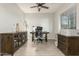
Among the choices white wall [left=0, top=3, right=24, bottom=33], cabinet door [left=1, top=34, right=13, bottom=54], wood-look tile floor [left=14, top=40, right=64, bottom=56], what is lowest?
wood-look tile floor [left=14, top=40, right=64, bottom=56]

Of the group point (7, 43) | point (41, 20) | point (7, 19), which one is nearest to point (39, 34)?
point (41, 20)

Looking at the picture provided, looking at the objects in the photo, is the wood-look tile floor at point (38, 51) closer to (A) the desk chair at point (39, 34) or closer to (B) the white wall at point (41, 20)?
(A) the desk chair at point (39, 34)

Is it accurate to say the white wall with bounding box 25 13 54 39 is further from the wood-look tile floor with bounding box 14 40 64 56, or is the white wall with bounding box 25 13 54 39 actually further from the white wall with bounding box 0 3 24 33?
the wood-look tile floor with bounding box 14 40 64 56

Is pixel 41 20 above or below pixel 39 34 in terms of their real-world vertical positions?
above

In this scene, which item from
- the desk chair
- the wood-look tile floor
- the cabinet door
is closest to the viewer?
the wood-look tile floor

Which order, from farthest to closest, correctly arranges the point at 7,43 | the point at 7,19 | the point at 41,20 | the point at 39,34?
the point at 41,20 → the point at 39,34 → the point at 7,19 → the point at 7,43

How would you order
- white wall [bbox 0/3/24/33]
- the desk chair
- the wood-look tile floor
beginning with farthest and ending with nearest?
the desk chair → white wall [bbox 0/3/24/33] → the wood-look tile floor

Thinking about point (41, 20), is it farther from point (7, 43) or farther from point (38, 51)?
point (7, 43)

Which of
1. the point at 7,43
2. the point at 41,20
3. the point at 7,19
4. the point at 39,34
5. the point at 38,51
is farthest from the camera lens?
the point at 41,20

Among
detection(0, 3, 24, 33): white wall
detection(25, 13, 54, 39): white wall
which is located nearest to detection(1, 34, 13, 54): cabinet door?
detection(0, 3, 24, 33): white wall

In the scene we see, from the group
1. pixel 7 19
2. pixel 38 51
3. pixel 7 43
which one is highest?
pixel 7 19

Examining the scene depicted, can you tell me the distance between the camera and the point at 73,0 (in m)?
0.95

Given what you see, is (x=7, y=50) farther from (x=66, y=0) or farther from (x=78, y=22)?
(x=66, y=0)

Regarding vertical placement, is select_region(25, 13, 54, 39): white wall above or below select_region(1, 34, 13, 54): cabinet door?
above
